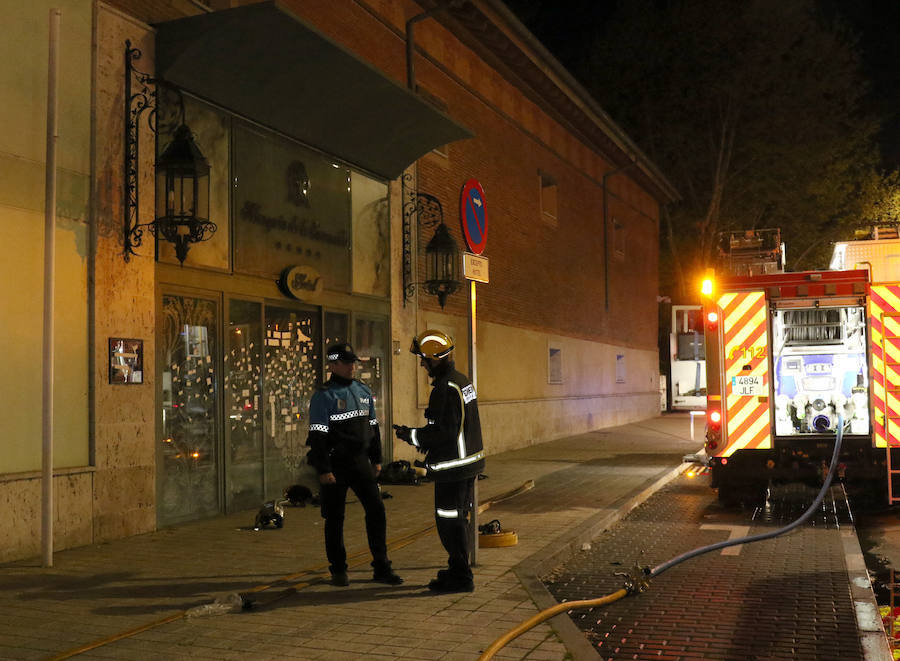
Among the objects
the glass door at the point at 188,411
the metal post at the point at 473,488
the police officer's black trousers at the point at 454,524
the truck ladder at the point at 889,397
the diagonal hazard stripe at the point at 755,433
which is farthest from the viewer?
the diagonal hazard stripe at the point at 755,433

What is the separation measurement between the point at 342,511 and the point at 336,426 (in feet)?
2.09

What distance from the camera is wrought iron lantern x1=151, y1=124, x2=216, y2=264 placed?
9492mm

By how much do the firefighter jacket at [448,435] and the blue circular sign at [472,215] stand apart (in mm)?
1506

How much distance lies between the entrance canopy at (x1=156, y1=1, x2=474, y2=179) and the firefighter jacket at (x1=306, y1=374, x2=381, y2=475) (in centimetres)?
431

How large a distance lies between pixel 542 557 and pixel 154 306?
15.0 ft

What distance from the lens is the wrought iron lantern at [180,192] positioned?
9.49 metres

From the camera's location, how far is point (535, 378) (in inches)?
819

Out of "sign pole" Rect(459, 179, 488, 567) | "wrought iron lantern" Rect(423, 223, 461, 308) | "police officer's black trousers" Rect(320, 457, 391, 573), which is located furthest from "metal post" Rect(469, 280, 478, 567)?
"wrought iron lantern" Rect(423, 223, 461, 308)

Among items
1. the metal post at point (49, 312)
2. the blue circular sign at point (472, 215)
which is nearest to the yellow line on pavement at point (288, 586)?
the metal post at point (49, 312)

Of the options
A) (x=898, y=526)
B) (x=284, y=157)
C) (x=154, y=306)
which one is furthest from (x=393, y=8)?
(x=898, y=526)

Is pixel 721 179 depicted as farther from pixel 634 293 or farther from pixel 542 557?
pixel 542 557

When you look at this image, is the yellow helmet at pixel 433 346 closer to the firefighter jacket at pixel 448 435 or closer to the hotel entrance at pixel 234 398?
the firefighter jacket at pixel 448 435

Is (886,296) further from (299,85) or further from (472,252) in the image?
(299,85)

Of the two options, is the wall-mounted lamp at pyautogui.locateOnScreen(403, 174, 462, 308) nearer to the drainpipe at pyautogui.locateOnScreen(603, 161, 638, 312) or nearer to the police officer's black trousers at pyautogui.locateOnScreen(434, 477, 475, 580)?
the police officer's black trousers at pyautogui.locateOnScreen(434, 477, 475, 580)
